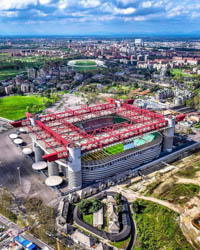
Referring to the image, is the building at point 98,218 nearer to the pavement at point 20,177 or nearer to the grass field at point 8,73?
the pavement at point 20,177

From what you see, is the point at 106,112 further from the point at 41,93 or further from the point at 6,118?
the point at 41,93

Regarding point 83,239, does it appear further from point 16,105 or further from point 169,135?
point 16,105

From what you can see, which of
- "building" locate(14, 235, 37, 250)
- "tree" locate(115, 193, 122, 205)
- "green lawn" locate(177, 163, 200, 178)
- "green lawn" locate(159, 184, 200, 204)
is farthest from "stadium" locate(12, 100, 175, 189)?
"building" locate(14, 235, 37, 250)

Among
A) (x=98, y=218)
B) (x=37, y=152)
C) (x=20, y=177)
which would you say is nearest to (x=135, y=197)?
(x=98, y=218)

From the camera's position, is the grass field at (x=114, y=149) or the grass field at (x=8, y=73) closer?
the grass field at (x=114, y=149)

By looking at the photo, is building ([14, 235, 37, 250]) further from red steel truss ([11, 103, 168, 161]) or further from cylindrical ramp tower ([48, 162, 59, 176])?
cylindrical ramp tower ([48, 162, 59, 176])

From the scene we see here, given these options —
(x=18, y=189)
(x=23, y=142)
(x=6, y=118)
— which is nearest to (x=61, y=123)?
(x=23, y=142)

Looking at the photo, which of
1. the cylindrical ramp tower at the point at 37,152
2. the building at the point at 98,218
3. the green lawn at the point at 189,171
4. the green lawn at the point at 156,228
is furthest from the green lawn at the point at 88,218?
the green lawn at the point at 189,171
